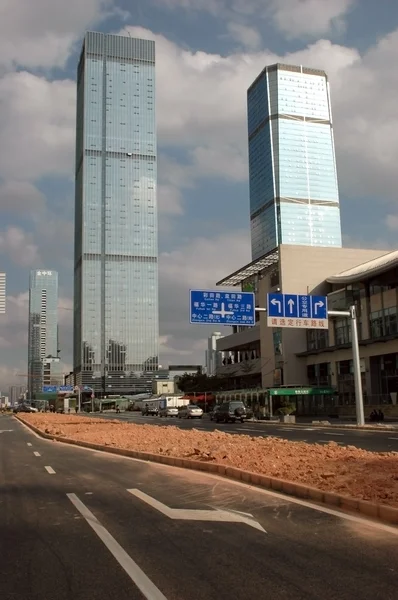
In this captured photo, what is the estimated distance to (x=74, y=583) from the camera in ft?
17.9

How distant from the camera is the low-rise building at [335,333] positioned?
56.3 meters

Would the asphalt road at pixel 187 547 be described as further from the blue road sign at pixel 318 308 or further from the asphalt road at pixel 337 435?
the blue road sign at pixel 318 308

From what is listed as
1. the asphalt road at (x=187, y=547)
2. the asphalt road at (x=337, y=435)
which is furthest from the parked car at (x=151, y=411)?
the asphalt road at (x=187, y=547)

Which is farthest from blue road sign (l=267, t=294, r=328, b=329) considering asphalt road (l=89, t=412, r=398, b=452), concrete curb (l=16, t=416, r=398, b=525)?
concrete curb (l=16, t=416, r=398, b=525)

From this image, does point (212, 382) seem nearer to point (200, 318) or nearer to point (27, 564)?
point (200, 318)

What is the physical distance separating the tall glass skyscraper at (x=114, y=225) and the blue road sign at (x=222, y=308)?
13820cm

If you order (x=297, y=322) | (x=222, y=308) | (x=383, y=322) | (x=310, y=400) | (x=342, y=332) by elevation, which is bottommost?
(x=310, y=400)

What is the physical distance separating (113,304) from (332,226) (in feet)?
252

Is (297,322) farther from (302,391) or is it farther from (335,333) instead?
(335,333)

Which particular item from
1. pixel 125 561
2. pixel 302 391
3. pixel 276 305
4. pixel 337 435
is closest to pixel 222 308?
pixel 276 305

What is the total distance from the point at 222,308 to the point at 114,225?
14718cm

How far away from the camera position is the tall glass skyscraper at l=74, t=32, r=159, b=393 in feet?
568

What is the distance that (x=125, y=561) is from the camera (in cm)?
613

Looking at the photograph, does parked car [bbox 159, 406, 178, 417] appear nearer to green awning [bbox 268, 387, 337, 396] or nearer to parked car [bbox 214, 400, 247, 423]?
green awning [bbox 268, 387, 337, 396]
